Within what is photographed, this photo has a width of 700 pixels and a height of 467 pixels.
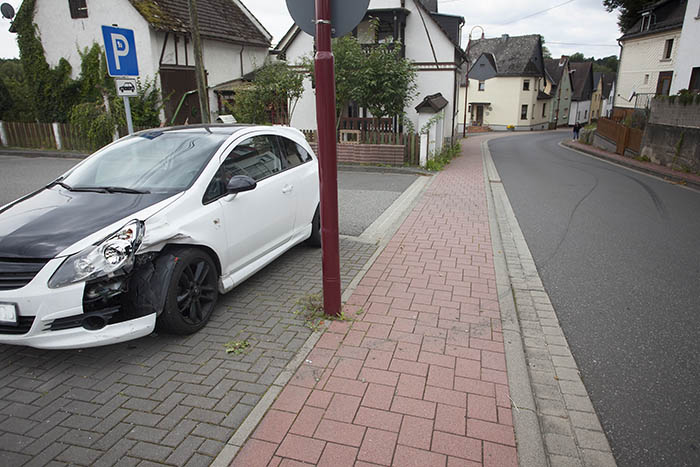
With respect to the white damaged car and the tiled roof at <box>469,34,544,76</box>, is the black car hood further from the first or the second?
the tiled roof at <box>469,34,544,76</box>

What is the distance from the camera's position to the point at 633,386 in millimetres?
Result: 3369

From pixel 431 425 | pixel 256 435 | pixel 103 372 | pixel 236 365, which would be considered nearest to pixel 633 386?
pixel 431 425

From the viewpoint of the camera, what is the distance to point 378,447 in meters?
2.69

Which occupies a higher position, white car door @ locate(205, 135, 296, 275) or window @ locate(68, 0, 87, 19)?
window @ locate(68, 0, 87, 19)

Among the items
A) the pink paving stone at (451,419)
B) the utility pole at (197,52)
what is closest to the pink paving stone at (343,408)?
the pink paving stone at (451,419)

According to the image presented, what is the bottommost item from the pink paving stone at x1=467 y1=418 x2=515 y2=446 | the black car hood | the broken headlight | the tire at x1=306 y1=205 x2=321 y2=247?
the pink paving stone at x1=467 y1=418 x2=515 y2=446

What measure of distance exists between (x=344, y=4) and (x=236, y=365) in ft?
9.80

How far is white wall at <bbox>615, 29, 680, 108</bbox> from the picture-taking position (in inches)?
1157

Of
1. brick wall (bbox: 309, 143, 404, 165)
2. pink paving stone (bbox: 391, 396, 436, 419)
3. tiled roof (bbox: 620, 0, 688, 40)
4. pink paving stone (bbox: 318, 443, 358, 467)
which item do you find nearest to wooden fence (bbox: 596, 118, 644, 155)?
tiled roof (bbox: 620, 0, 688, 40)

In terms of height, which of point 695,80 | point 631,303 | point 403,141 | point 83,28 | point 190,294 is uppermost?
point 83,28

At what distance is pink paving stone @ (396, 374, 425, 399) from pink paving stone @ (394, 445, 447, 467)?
0.52 meters

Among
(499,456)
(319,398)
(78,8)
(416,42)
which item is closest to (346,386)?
(319,398)

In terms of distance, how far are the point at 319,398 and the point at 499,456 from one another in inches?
47.0

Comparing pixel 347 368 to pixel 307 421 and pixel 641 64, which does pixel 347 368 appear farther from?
pixel 641 64
